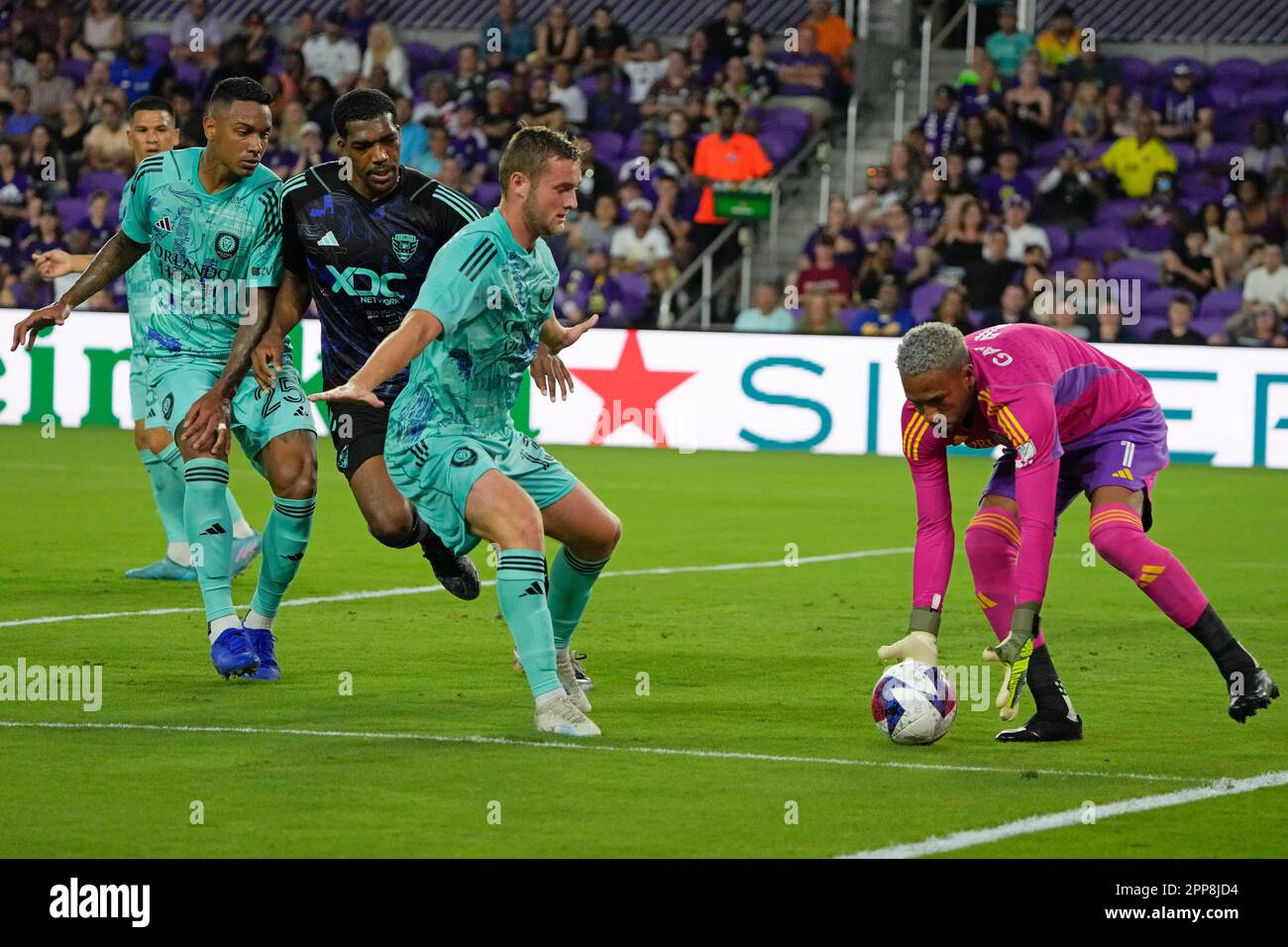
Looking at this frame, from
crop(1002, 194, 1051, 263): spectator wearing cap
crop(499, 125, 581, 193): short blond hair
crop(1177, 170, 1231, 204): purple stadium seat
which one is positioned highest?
crop(1177, 170, 1231, 204): purple stadium seat

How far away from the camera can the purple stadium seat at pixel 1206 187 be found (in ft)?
71.0

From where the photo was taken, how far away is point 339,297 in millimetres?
8633

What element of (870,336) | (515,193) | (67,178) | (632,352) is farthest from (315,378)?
(515,193)

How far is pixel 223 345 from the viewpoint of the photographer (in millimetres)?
8875

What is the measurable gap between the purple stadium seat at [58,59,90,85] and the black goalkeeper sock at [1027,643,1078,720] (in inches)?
831

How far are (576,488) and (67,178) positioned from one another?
19.0m

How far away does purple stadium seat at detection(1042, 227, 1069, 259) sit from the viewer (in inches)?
843

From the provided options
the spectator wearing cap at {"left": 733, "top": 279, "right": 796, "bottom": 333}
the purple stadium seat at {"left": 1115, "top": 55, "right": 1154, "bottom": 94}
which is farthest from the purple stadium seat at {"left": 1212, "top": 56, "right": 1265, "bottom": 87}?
the spectator wearing cap at {"left": 733, "top": 279, "right": 796, "bottom": 333}

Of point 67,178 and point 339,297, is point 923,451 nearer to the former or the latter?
point 339,297

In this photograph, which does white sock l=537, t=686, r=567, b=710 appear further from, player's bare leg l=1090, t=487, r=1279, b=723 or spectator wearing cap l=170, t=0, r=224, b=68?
spectator wearing cap l=170, t=0, r=224, b=68

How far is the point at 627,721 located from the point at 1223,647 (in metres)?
2.04

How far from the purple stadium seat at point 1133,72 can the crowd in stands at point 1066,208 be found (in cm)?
2

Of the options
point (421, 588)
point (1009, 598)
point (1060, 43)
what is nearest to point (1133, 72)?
point (1060, 43)

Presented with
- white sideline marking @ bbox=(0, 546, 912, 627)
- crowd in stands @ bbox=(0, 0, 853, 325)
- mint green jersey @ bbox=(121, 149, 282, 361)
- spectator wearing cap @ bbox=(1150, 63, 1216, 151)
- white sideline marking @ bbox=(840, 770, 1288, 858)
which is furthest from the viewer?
crowd in stands @ bbox=(0, 0, 853, 325)
